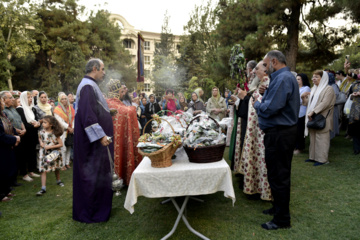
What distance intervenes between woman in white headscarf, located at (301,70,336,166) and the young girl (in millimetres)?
5555

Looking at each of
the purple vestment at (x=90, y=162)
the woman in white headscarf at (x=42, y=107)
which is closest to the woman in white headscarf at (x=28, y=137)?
the woman in white headscarf at (x=42, y=107)

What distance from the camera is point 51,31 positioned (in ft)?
73.3

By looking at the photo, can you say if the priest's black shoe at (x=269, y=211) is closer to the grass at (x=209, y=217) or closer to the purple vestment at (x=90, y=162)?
the grass at (x=209, y=217)

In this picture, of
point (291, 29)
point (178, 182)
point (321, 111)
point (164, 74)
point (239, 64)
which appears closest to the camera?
point (178, 182)

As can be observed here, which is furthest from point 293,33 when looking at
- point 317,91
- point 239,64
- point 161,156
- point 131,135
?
point 161,156

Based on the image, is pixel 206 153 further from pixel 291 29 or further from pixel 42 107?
pixel 291 29

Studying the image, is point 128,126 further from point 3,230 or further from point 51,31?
point 51,31

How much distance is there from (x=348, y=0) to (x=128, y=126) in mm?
6978

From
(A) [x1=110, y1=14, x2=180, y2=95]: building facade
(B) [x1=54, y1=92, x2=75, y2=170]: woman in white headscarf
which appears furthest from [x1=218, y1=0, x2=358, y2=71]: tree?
(A) [x1=110, y1=14, x2=180, y2=95]: building facade

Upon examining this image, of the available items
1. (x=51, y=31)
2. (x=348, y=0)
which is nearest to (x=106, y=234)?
(x=348, y=0)

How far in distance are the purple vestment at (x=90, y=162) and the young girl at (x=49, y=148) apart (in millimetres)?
1576

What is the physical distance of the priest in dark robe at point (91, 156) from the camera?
318 centimetres

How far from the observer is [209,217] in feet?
10.9

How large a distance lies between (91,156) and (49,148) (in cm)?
178
